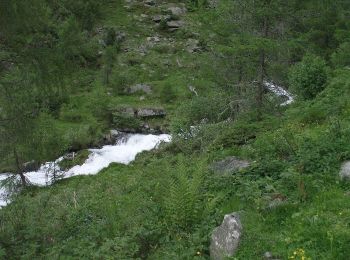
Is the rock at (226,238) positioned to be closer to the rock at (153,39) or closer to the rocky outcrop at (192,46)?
the rocky outcrop at (192,46)

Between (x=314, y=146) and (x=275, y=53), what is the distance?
6.85 metres

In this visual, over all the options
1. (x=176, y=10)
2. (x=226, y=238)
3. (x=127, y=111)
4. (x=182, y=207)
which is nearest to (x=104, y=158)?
(x=127, y=111)

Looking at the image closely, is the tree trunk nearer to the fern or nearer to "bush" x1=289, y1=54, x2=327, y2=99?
Answer: "bush" x1=289, y1=54, x2=327, y2=99

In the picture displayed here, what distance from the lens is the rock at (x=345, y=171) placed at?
321 inches

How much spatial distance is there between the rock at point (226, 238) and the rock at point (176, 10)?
59.2 meters

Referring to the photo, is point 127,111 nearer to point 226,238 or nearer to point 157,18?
point 157,18

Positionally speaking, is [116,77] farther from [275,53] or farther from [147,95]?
[275,53]

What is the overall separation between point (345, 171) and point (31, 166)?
87.0ft

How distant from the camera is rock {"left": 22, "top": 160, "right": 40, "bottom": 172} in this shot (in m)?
31.0

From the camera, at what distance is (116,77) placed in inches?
1829

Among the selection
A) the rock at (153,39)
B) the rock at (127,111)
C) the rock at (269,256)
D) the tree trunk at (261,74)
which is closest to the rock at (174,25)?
the rock at (153,39)

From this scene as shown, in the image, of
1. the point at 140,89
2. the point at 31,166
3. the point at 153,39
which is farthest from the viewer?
the point at 153,39

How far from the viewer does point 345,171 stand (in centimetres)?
831

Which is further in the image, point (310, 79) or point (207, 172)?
point (310, 79)
